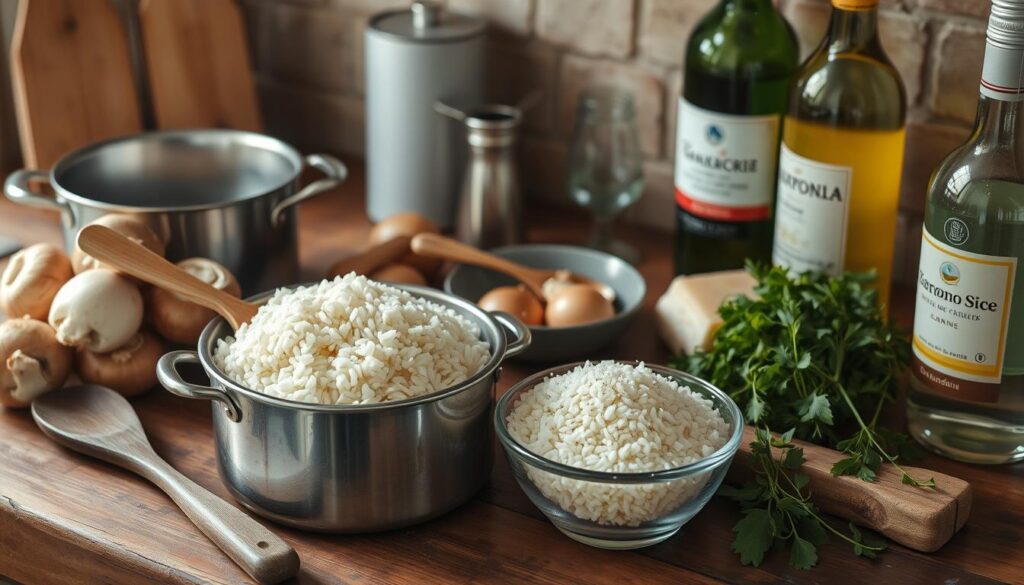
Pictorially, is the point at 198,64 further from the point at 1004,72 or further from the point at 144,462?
the point at 1004,72

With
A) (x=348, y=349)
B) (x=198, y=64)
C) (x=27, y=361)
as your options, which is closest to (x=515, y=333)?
(x=348, y=349)

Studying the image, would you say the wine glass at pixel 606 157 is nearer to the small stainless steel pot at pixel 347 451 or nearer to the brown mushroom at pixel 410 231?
the brown mushroom at pixel 410 231

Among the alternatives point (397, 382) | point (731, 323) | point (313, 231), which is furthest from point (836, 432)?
point (313, 231)

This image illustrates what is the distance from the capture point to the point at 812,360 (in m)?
0.95

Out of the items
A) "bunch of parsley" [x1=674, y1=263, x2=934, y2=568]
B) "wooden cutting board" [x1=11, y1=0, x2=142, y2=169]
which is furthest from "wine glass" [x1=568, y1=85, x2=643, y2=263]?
"wooden cutting board" [x1=11, y1=0, x2=142, y2=169]

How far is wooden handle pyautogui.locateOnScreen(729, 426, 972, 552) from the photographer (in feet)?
2.71

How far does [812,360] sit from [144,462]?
1.66 ft

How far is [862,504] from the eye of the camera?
0.85 metres

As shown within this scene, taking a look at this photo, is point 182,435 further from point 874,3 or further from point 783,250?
point 874,3

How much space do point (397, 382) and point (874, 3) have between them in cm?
49

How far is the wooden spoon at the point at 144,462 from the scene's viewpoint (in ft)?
2.59

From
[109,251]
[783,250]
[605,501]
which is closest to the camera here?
[605,501]

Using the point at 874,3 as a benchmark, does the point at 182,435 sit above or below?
below

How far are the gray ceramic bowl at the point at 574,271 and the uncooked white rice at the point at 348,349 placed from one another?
18 centimetres
